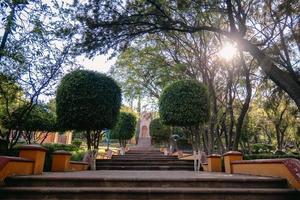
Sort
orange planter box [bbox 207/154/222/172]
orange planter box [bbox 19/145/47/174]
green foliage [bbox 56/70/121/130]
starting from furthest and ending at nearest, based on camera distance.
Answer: green foliage [bbox 56/70/121/130], orange planter box [bbox 207/154/222/172], orange planter box [bbox 19/145/47/174]

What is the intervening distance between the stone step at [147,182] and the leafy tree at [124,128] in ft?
52.6

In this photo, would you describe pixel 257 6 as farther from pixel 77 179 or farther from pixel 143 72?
pixel 77 179

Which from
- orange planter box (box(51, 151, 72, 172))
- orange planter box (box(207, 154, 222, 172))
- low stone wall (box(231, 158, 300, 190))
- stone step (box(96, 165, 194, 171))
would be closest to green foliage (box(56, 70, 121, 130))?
orange planter box (box(51, 151, 72, 172))

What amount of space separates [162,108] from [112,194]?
831 cm

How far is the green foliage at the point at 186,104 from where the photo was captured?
11.6 m

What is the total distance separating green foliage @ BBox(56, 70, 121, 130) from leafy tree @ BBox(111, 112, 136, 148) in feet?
34.5

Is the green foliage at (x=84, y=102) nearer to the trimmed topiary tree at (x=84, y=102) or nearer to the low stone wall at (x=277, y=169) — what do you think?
the trimmed topiary tree at (x=84, y=102)

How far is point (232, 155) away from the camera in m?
8.32

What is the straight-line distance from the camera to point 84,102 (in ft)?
34.1

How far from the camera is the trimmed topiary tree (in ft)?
33.7

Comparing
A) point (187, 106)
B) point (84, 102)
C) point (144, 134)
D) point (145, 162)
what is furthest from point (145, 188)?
point (144, 134)

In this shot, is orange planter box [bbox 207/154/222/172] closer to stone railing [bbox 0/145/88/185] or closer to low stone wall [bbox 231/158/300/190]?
low stone wall [bbox 231/158/300/190]

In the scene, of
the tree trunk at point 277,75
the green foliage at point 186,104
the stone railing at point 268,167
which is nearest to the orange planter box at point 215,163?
the stone railing at point 268,167

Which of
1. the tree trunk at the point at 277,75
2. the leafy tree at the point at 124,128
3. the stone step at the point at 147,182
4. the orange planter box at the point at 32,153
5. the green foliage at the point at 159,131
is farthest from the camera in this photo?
the green foliage at the point at 159,131
